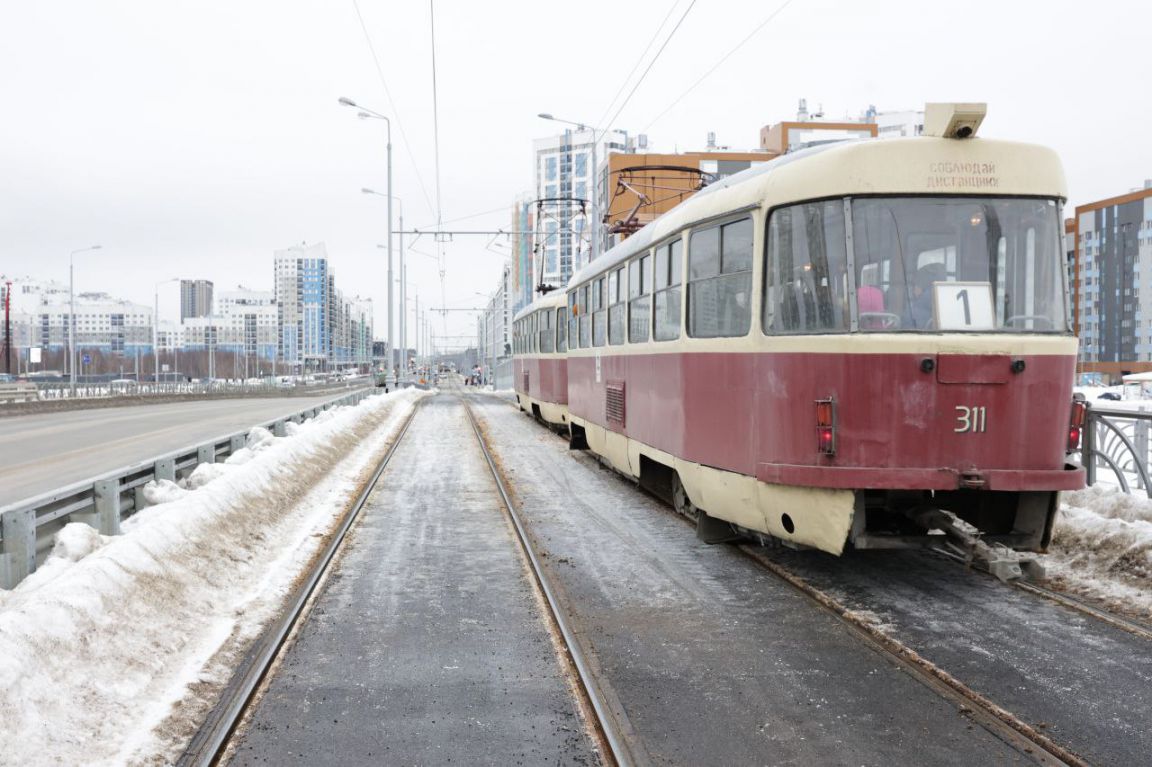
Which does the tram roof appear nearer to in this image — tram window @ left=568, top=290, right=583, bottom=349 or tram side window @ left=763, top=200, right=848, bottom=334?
tram side window @ left=763, top=200, right=848, bottom=334

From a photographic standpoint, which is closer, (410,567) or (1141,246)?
(410,567)

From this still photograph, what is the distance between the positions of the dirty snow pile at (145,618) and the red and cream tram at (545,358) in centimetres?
924

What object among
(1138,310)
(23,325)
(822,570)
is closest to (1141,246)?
(1138,310)

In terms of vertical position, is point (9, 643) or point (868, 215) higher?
point (868, 215)

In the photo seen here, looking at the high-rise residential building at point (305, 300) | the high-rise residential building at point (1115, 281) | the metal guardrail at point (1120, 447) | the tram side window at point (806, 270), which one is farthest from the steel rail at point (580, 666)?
the high-rise residential building at point (305, 300)

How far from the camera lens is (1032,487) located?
218 inches

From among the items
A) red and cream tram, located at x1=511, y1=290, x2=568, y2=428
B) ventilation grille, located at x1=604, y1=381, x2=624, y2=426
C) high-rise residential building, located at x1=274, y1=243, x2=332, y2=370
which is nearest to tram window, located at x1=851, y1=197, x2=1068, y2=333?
ventilation grille, located at x1=604, y1=381, x2=624, y2=426

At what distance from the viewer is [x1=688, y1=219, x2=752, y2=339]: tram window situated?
643 cm

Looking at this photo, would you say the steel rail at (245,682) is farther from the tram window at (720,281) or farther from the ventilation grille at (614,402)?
the ventilation grille at (614,402)

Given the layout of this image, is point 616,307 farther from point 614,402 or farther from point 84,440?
point 84,440

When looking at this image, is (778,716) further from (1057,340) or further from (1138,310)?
(1138,310)

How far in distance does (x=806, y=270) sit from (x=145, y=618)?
459cm

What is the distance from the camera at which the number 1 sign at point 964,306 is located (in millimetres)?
5590

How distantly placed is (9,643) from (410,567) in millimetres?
3367
